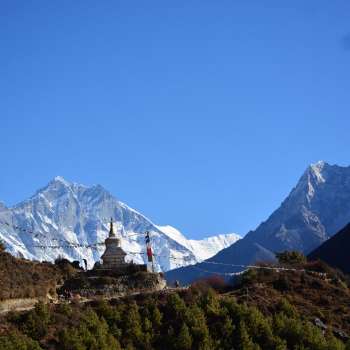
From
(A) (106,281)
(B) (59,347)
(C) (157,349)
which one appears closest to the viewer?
(B) (59,347)

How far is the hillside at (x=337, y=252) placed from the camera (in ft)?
532

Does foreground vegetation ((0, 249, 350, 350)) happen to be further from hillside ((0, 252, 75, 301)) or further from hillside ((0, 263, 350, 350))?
hillside ((0, 252, 75, 301))

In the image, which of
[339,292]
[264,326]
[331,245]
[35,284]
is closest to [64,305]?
[35,284]

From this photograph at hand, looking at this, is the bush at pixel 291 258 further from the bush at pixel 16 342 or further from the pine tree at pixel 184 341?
the bush at pixel 16 342

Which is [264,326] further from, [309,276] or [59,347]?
[309,276]

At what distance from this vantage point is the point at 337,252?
169875 millimetres

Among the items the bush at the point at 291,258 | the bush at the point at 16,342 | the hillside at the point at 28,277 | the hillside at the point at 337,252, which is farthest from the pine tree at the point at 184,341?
the hillside at the point at 337,252

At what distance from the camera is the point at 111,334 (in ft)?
217

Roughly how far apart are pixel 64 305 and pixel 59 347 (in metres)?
7.08

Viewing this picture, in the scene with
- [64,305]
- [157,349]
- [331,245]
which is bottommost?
[157,349]

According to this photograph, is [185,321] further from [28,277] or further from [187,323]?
[28,277]

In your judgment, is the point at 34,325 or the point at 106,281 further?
the point at 106,281

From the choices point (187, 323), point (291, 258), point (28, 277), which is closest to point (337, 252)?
point (291, 258)

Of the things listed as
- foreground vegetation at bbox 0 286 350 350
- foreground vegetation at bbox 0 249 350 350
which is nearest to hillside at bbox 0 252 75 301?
foreground vegetation at bbox 0 249 350 350
